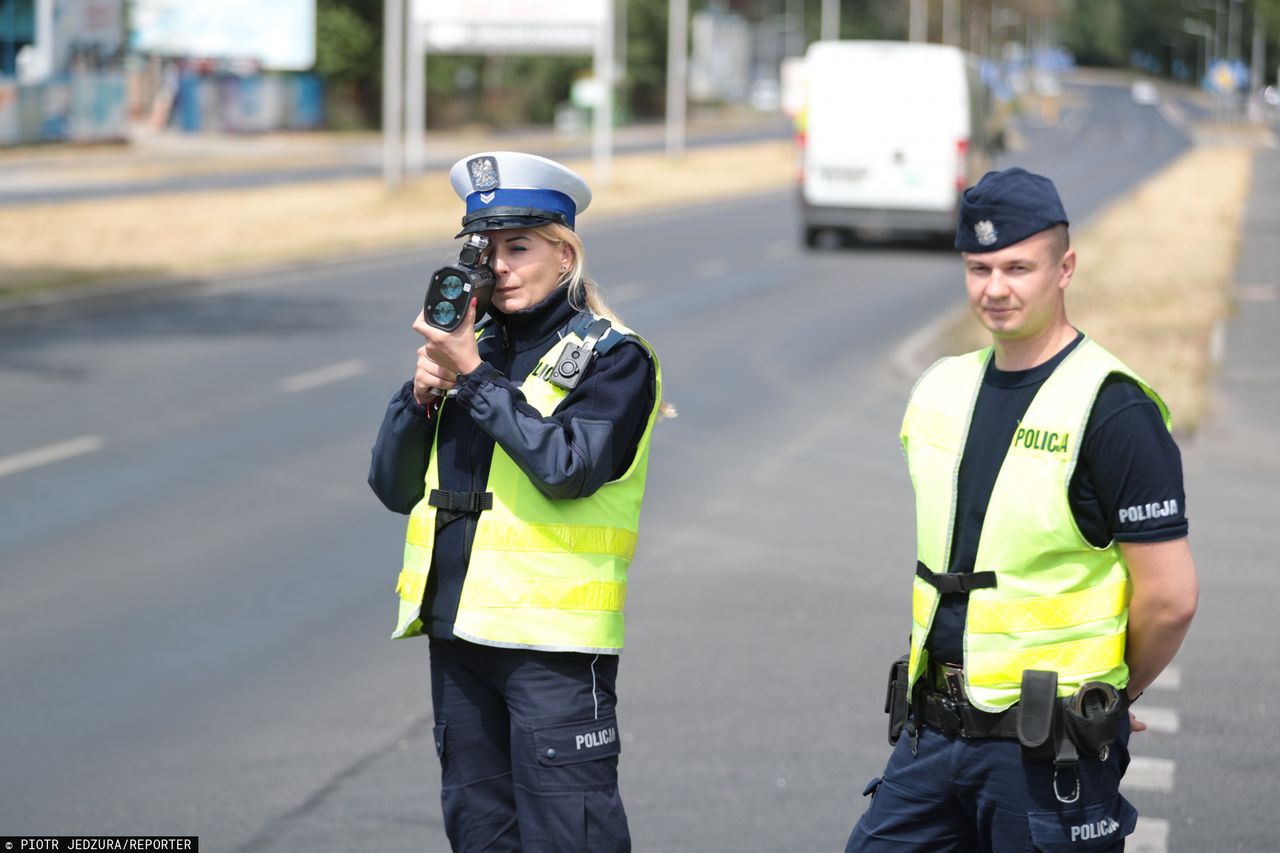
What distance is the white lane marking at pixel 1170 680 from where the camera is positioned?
23.4 ft

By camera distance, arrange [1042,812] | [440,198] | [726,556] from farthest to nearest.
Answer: [440,198] → [726,556] → [1042,812]

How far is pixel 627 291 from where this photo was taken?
72.4 ft

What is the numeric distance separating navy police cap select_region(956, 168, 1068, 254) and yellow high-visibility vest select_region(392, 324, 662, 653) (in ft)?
2.49

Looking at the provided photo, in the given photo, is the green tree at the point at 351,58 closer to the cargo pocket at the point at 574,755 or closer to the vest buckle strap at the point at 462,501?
the vest buckle strap at the point at 462,501

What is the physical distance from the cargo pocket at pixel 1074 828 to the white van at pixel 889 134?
23.1 meters

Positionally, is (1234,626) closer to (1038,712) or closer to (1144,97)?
(1038,712)

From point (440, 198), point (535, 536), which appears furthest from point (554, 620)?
point (440, 198)

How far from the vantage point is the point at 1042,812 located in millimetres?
3428

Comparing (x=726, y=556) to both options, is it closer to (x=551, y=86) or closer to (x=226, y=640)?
(x=226, y=640)

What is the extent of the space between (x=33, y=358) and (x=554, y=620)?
13164 mm

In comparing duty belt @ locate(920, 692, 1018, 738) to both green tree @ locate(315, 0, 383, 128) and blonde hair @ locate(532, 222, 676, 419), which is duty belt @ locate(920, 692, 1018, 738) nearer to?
blonde hair @ locate(532, 222, 676, 419)

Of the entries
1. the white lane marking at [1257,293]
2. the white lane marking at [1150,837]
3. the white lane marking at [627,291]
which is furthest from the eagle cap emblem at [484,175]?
the white lane marking at [1257,293]

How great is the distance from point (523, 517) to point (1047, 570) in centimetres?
102

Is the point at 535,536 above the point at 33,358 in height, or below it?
above
